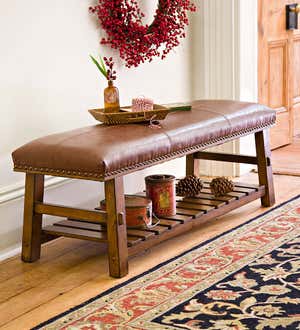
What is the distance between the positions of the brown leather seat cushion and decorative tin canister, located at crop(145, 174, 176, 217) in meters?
0.22

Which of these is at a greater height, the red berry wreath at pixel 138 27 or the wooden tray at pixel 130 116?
the red berry wreath at pixel 138 27

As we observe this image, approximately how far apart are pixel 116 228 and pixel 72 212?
23 cm

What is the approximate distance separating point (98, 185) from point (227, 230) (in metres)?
0.75

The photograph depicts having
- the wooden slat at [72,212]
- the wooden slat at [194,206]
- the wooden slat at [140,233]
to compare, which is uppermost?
the wooden slat at [72,212]

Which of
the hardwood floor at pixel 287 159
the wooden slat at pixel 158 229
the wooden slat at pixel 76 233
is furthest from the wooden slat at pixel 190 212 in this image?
the hardwood floor at pixel 287 159

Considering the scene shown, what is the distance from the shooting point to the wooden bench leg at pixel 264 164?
4.26m

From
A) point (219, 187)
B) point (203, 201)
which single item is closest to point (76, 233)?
point (203, 201)

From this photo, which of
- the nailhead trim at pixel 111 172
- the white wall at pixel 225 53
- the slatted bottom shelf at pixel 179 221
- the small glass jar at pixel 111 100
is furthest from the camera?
the white wall at pixel 225 53

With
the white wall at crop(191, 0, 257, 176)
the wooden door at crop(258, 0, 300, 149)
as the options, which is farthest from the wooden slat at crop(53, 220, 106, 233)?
the wooden door at crop(258, 0, 300, 149)

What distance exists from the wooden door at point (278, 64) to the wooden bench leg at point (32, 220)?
264cm

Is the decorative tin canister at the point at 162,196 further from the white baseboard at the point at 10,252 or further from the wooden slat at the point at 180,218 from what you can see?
the white baseboard at the point at 10,252

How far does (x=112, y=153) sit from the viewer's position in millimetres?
3164

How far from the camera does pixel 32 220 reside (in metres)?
3.45

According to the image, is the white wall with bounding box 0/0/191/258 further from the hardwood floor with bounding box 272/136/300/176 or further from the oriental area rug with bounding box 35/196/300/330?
the hardwood floor with bounding box 272/136/300/176
